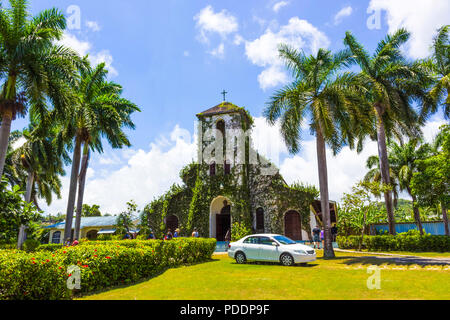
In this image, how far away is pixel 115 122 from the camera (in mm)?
22781

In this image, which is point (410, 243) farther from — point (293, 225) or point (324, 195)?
point (293, 225)

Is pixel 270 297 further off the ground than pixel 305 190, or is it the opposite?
pixel 305 190

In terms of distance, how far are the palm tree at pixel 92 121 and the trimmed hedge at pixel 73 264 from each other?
35.5 feet

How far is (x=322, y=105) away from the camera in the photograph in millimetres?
15844

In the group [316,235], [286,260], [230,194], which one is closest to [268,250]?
[286,260]

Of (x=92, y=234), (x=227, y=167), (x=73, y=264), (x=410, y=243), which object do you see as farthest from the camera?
(x=92, y=234)

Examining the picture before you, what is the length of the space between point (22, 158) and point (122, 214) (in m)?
11.5

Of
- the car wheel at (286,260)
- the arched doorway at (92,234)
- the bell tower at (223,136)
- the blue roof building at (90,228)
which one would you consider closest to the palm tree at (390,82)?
the car wheel at (286,260)

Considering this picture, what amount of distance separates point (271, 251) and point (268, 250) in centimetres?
15

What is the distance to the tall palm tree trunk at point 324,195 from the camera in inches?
642

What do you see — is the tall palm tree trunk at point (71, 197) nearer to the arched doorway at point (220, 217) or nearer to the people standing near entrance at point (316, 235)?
the arched doorway at point (220, 217)

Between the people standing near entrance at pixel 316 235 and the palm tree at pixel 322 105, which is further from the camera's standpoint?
the people standing near entrance at pixel 316 235

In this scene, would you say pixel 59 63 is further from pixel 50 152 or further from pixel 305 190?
pixel 305 190
